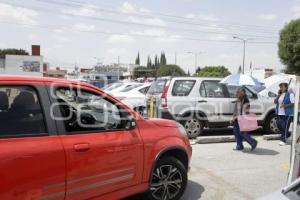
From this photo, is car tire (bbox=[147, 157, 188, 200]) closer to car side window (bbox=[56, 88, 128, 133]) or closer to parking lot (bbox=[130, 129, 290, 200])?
parking lot (bbox=[130, 129, 290, 200])

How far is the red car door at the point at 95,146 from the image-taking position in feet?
12.9

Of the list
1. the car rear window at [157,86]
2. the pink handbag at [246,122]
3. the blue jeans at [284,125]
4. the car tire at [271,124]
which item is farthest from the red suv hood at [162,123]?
the car tire at [271,124]

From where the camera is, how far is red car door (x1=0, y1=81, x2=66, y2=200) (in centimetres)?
340

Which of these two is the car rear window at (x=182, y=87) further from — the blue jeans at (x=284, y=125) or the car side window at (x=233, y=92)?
the blue jeans at (x=284, y=125)

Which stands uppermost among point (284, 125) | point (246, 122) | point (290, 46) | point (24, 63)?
point (290, 46)

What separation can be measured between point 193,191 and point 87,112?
2291mm

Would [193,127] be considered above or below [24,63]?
below

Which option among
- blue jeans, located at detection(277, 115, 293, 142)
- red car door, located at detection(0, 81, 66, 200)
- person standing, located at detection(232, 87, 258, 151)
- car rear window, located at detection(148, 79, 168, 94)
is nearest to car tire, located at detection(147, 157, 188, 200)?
red car door, located at detection(0, 81, 66, 200)

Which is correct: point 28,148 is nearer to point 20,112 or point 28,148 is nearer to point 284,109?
point 20,112

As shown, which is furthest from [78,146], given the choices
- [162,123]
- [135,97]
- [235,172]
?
[135,97]

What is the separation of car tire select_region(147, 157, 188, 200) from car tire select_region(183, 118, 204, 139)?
5.05m

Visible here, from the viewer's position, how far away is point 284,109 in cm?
950

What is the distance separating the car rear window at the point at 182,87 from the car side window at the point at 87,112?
568cm

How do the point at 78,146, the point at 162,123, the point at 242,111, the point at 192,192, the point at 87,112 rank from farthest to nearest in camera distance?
the point at 242,111 → the point at 192,192 → the point at 162,123 → the point at 87,112 → the point at 78,146
